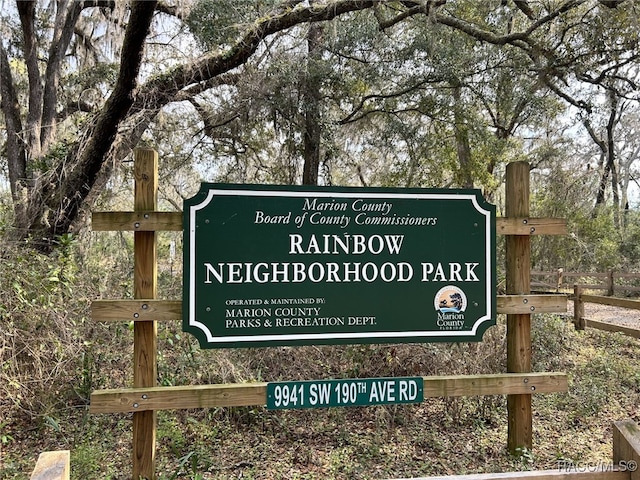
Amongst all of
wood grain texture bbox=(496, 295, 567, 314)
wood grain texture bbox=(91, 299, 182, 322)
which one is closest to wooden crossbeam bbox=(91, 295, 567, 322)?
wood grain texture bbox=(91, 299, 182, 322)

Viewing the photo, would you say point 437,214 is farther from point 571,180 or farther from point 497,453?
point 571,180

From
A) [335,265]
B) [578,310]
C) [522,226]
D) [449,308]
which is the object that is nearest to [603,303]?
[578,310]

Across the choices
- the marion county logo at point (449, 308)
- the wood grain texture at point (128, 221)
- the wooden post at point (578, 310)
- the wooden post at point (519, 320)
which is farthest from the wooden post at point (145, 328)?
the wooden post at point (578, 310)

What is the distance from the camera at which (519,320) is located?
142 inches

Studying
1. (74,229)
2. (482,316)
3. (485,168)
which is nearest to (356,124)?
(485,168)

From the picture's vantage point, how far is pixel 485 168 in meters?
8.36

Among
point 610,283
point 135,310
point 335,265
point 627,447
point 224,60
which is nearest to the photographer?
point 627,447

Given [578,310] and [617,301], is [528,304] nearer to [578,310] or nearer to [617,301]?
[617,301]

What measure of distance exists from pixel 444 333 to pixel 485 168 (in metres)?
5.64

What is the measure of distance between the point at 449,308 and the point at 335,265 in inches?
35.6

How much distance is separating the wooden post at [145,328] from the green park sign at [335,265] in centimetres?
27

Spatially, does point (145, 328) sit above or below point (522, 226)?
below

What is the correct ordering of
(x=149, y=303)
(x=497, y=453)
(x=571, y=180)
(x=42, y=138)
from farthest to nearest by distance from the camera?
(x=571, y=180) → (x=42, y=138) → (x=497, y=453) → (x=149, y=303)

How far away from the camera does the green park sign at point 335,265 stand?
322 centimetres
